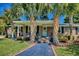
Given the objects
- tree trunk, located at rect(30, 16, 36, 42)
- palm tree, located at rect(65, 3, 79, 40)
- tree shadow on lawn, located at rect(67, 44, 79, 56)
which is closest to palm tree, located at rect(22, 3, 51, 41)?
tree trunk, located at rect(30, 16, 36, 42)

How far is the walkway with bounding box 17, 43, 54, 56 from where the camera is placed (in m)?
6.10

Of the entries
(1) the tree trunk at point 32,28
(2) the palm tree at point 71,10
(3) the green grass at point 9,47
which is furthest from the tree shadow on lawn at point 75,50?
(3) the green grass at point 9,47

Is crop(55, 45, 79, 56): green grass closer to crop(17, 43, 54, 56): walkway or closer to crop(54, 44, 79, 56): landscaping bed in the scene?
crop(54, 44, 79, 56): landscaping bed

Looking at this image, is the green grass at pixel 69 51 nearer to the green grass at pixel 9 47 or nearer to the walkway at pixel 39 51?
the walkway at pixel 39 51

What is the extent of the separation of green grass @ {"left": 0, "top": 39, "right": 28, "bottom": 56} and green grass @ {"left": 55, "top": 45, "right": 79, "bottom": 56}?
455mm

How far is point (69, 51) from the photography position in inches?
241

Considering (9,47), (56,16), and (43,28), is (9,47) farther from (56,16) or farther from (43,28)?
(56,16)

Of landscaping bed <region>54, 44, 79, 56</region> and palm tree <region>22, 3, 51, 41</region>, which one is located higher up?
palm tree <region>22, 3, 51, 41</region>

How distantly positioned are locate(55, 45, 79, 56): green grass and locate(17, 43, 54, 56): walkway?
0.34 ft

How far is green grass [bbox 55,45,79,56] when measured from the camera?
609 cm

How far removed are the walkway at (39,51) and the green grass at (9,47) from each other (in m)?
0.09

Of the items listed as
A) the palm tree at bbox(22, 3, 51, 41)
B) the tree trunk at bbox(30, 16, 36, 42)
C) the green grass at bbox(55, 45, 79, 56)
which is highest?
the palm tree at bbox(22, 3, 51, 41)

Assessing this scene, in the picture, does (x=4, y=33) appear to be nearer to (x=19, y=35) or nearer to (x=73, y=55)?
(x=19, y=35)

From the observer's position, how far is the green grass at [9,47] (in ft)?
20.0
